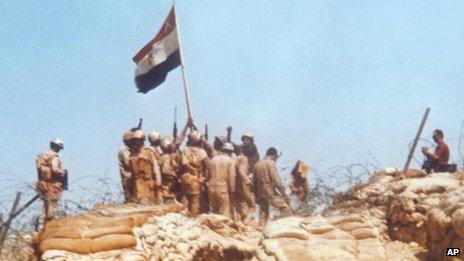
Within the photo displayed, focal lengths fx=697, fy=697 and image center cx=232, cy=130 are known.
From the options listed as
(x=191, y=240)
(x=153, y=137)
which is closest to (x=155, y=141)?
(x=153, y=137)

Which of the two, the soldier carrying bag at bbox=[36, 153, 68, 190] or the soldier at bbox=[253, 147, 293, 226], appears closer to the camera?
the soldier carrying bag at bbox=[36, 153, 68, 190]

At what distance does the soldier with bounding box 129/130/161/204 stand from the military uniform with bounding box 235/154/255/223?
5.58ft

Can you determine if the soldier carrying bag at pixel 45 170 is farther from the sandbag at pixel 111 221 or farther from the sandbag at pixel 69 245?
the sandbag at pixel 69 245

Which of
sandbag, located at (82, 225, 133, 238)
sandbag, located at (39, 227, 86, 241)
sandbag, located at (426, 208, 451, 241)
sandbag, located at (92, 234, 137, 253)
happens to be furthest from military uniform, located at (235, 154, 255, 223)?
sandbag, located at (39, 227, 86, 241)

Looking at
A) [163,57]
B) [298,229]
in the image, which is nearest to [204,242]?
[298,229]

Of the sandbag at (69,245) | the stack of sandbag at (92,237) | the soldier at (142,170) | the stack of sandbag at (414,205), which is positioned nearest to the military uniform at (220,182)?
the soldier at (142,170)

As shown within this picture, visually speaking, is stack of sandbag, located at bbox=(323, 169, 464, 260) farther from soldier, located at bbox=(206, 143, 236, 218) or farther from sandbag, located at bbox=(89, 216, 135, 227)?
sandbag, located at bbox=(89, 216, 135, 227)

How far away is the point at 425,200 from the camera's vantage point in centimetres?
993

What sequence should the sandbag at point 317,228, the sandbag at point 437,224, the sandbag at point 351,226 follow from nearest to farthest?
the sandbag at point 437,224
the sandbag at point 317,228
the sandbag at point 351,226

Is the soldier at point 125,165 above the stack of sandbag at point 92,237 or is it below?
above

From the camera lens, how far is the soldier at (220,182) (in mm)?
11617

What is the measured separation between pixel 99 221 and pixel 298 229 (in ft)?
8.67

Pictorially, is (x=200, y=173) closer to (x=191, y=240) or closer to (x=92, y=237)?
(x=191, y=240)

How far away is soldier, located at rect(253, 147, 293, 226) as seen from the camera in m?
12.1
